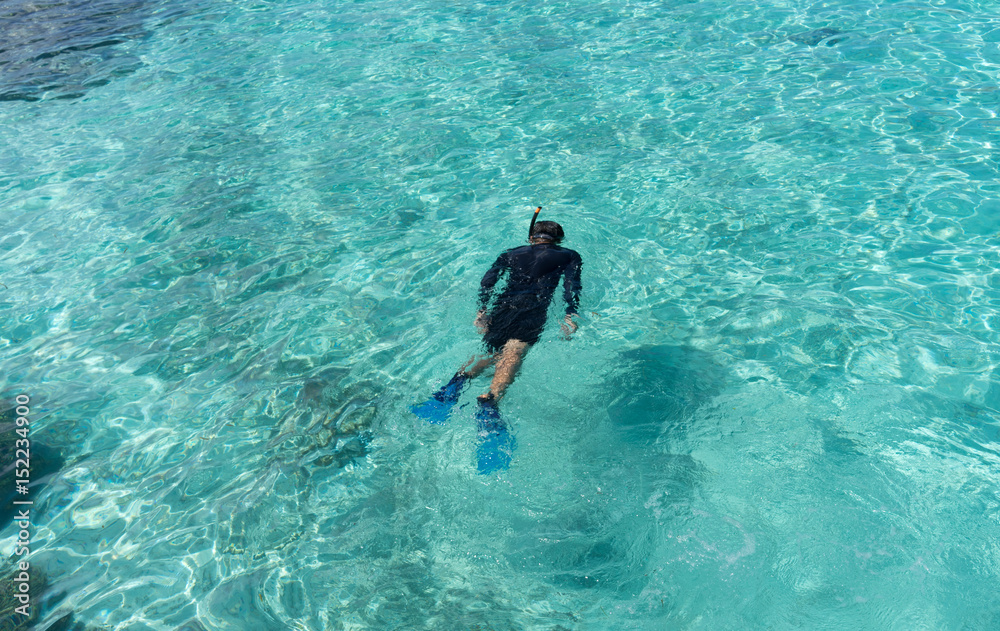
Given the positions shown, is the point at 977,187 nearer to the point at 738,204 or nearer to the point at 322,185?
the point at 738,204

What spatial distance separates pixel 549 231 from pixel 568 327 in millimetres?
1068

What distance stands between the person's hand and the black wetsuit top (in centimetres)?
23

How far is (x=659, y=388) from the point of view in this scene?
18.3ft

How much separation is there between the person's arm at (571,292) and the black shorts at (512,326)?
0.24 metres

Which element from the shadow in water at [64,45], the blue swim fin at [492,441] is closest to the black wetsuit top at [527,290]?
the blue swim fin at [492,441]

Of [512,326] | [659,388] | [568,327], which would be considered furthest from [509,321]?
[659,388]

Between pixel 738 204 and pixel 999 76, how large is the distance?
519 cm

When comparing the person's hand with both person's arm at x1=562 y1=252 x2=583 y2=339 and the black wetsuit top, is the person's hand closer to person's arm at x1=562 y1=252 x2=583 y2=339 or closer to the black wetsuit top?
person's arm at x1=562 y1=252 x2=583 y2=339

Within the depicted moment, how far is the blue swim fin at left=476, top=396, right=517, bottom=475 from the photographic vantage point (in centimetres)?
497

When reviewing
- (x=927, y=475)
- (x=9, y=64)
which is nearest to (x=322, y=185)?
(x=927, y=475)

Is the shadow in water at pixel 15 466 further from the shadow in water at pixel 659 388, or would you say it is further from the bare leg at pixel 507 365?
the shadow in water at pixel 659 388

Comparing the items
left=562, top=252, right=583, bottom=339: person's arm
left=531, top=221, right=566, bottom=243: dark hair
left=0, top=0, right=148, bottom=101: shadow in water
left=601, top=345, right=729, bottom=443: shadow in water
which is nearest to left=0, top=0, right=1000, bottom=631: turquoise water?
left=601, top=345, right=729, bottom=443: shadow in water

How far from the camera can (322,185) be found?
898cm

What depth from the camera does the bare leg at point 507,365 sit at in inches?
214
